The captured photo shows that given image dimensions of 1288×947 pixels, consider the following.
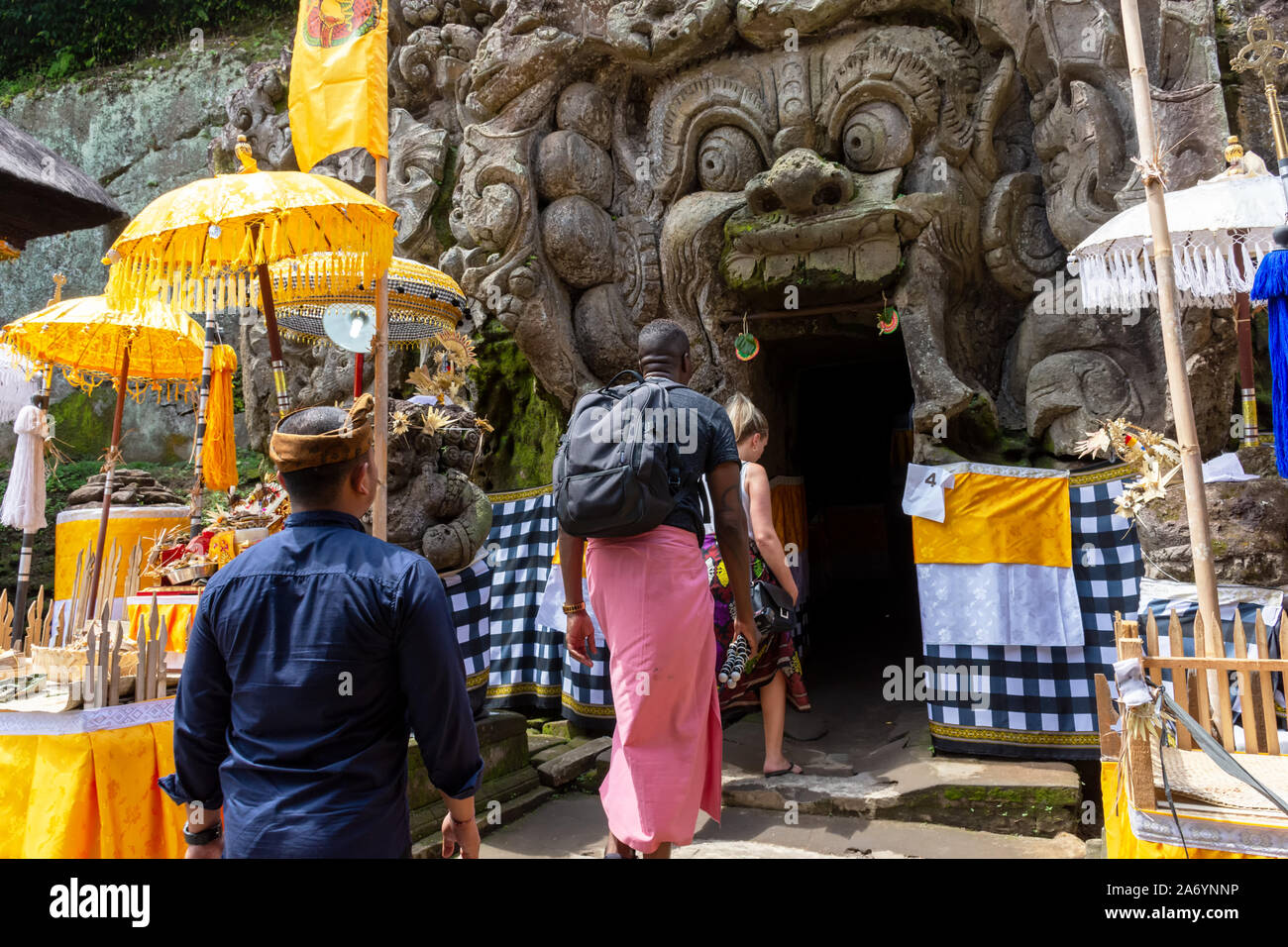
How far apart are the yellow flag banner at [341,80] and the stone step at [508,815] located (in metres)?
3.06

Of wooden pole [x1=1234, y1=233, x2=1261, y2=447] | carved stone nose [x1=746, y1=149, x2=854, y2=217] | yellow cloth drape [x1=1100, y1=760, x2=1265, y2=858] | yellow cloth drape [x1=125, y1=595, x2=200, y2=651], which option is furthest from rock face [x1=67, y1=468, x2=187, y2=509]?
wooden pole [x1=1234, y1=233, x2=1261, y2=447]

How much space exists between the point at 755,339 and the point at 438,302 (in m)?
2.41

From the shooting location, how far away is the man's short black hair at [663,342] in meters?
3.09

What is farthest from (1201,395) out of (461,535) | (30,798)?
(30,798)

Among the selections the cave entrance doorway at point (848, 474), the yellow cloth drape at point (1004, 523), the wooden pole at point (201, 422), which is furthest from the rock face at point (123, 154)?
the yellow cloth drape at point (1004, 523)

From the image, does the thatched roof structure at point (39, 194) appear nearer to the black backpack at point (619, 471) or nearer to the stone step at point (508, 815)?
the black backpack at point (619, 471)

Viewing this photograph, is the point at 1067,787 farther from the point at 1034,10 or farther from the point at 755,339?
the point at 1034,10

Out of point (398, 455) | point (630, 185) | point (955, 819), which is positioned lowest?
point (955, 819)

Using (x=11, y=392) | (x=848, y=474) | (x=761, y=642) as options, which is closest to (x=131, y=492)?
(x=11, y=392)

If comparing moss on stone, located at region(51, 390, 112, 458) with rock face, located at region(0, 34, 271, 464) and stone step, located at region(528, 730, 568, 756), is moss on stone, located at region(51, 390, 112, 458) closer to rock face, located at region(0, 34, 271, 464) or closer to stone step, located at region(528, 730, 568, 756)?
rock face, located at region(0, 34, 271, 464)

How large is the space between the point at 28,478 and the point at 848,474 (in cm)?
864

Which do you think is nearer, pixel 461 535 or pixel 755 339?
pixel 461 535

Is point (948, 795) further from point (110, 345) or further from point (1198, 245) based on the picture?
point (110, 345)

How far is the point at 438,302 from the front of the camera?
5297 millimetres
